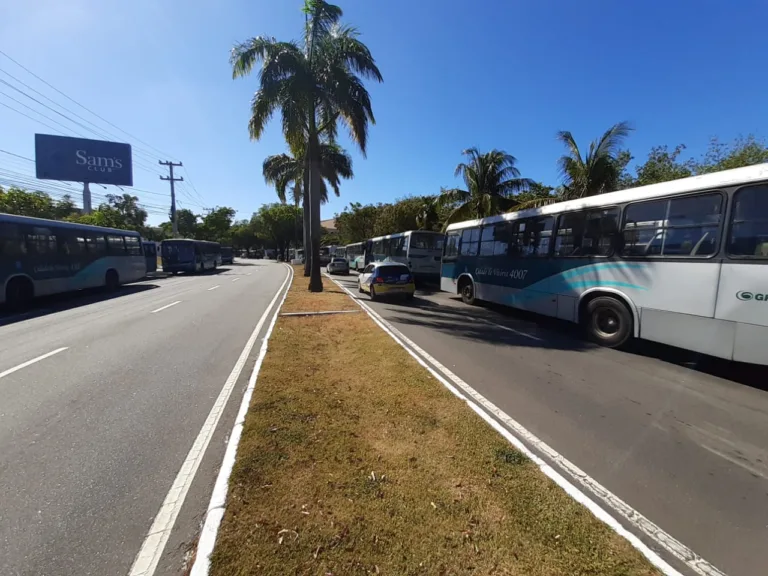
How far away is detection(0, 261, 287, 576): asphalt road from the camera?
243 centimetres

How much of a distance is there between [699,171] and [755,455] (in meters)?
21.1

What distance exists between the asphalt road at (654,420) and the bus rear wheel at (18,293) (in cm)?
1408

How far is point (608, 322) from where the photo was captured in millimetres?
7617

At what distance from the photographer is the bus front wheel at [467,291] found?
13.3 m

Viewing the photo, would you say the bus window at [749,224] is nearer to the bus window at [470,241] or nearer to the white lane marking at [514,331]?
the white lane marking at [514,331]

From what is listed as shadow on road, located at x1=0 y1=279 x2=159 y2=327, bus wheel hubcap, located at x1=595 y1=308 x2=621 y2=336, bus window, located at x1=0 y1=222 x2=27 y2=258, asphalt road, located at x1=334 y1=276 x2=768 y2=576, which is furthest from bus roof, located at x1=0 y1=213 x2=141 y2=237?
bus wheel hubcap, located at x1=595 y1=308 x2=621 y2=336

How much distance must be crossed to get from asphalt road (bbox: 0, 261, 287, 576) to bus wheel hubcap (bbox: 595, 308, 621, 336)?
714 cm

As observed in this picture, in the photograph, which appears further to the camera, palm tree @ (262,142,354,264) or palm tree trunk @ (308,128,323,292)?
palm tree @ (262,142,354,264)

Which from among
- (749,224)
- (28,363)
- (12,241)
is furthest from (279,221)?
(749,224)

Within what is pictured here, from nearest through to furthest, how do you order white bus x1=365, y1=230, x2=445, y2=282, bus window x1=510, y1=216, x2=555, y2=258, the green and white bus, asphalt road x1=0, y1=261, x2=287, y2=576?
asphalt road x1=0, y1=261, x2=287, y2=576, bus window x1=510, y1=216, x2=555, y2=258, white bus x1=365, y1=230, x2=445, y2=282, the green and white bus

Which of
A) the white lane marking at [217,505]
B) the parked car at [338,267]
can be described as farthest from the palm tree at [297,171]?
the white lane marking at [217,505]

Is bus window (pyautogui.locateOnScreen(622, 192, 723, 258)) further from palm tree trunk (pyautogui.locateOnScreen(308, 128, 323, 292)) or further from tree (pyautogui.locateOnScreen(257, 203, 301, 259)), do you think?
tree (pyautogui.locateOnScreen(257, 203, 301, 259))

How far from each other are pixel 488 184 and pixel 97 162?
3562cm

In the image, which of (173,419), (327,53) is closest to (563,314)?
(173,419)
